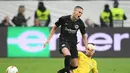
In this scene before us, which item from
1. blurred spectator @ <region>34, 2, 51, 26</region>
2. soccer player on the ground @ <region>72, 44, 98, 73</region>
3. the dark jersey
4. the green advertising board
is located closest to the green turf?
the green advertising board

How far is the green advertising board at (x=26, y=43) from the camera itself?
21781 mm

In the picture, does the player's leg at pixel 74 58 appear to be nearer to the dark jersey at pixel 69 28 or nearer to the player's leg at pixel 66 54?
the player's leg at pixel 66 54

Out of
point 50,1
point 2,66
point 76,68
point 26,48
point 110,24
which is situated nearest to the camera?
point 76,68

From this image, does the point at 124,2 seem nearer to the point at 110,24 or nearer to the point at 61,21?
the point at 110,24

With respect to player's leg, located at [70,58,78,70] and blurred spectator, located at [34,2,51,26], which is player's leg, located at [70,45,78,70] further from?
blurred spectator, located at [34,2,51,26]

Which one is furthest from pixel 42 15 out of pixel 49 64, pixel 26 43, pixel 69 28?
pixel 69 28

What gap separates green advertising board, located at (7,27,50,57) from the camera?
71.5 feet

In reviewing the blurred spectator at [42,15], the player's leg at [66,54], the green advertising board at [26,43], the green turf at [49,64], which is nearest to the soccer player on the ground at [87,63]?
the player's leg at [66,54]

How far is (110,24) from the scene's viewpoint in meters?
23.9

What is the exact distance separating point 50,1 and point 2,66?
11.1m

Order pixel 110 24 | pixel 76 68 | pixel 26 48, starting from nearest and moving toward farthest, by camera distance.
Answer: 1. pixel 76 68
2. pixel 26 48
3. pixel 110 24

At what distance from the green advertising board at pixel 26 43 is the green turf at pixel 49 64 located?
0.58m

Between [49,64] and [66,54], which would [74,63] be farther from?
[49,64]

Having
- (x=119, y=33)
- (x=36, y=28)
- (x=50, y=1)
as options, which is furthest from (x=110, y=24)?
(x=50, y=1)
